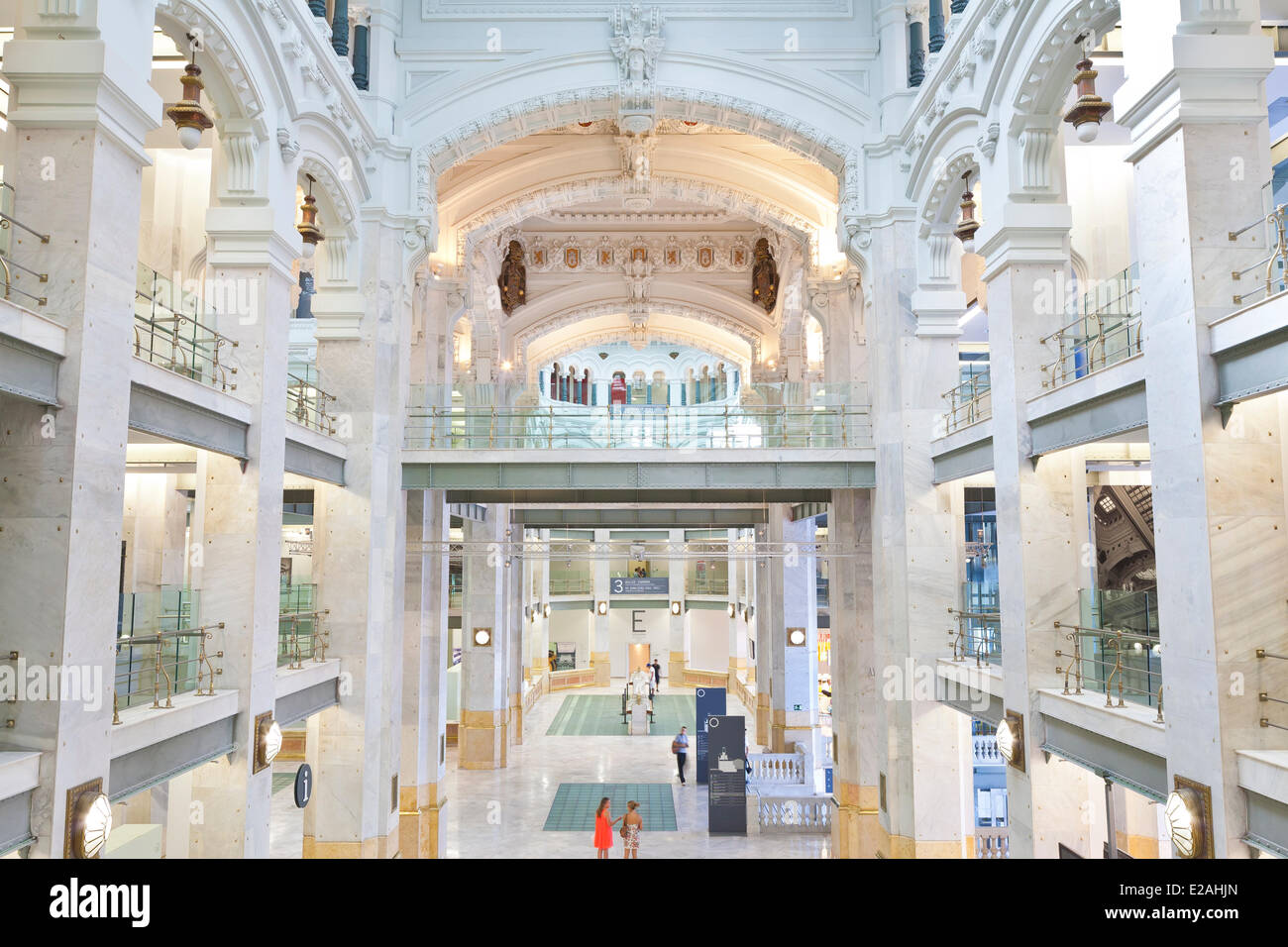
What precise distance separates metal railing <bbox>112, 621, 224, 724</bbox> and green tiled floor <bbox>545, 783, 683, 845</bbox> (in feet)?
31.8

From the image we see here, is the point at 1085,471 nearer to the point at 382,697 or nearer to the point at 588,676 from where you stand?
the point at 382,697

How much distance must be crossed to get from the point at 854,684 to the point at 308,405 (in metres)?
10.6

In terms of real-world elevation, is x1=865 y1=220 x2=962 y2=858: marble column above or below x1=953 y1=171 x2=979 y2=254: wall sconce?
below

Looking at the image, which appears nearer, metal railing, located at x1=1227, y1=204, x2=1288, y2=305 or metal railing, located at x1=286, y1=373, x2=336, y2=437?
metal railing, located at x1=1227, y1=204, x2=1288, y2=305

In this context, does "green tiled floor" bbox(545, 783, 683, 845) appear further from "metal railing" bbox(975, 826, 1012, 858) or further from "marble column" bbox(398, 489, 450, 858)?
"metal railing" bbox(975, 826, 1012, 858)

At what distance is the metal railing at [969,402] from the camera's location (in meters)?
12.4

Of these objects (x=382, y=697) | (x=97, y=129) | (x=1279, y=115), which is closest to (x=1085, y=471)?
(x=1279, y=115)

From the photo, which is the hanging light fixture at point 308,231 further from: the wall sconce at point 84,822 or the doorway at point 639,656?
the doorway at point 639,656

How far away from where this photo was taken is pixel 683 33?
15.4m

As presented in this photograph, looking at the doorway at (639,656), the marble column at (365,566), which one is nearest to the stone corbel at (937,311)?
the marble column at (365,566)

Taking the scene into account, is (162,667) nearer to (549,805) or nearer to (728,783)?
(728,783)

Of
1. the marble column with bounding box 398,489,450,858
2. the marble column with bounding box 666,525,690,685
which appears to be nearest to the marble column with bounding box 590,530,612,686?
the marble column with bounding box 666,525,690,685

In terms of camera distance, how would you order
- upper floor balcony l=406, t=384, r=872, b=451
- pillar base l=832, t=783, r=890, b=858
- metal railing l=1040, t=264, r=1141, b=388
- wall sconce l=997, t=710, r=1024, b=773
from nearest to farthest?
1. metal railing l=1040, t=264, r=1141, b=388
2. wall sconce l=997, t=710, r=1024, b=773
3. upper floor balcony l=406, t=384, r=872, b=451
4. pillar base l=832, t=783, r=890, b=858

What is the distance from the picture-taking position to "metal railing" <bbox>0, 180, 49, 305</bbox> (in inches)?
265
